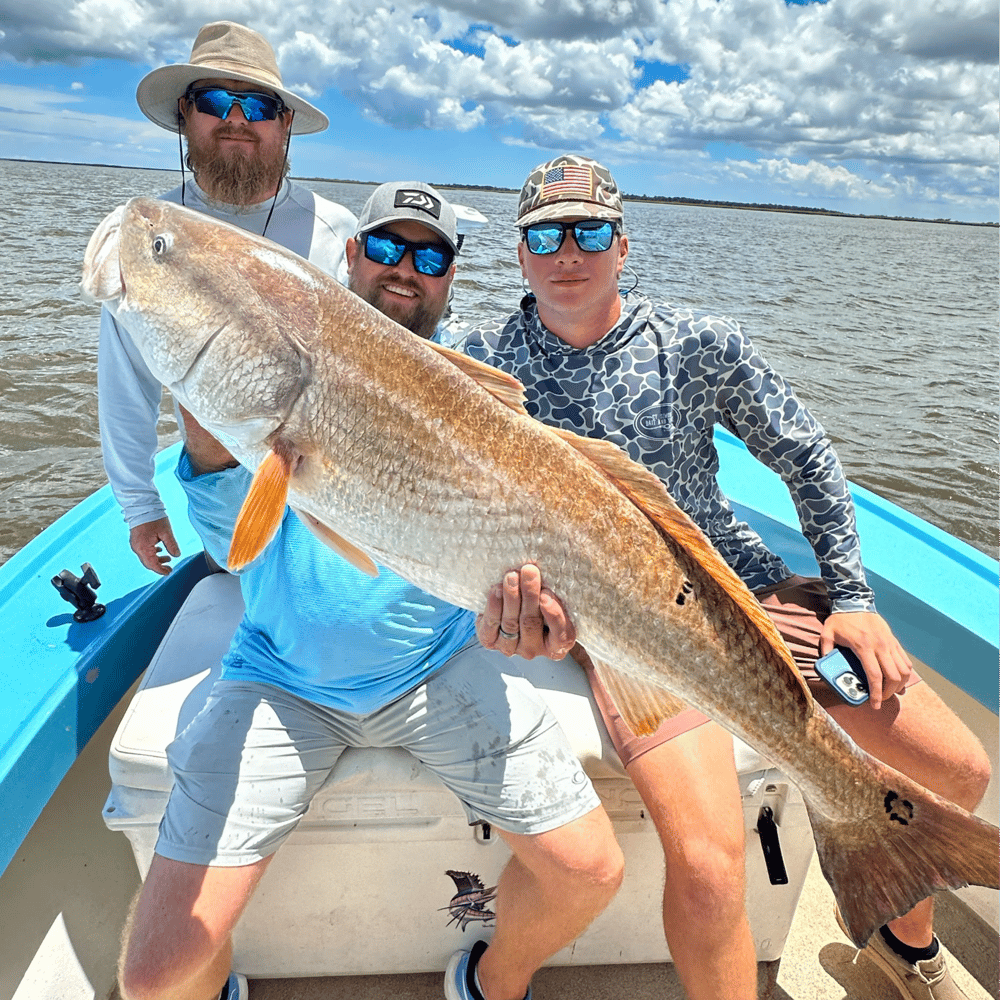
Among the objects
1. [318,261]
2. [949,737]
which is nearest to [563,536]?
[949,737]

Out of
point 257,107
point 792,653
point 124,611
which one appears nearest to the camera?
point 792,653

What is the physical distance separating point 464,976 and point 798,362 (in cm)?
1329

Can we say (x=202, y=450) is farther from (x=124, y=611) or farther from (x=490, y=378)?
(x=124, y=611)

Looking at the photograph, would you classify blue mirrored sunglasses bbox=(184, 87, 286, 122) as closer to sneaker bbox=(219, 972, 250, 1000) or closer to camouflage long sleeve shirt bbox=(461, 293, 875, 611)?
camouflage long sleeve shirt bbox=(461, 293, 875, 611)

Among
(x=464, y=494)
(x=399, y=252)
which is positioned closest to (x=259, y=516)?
(x=464, y=494)

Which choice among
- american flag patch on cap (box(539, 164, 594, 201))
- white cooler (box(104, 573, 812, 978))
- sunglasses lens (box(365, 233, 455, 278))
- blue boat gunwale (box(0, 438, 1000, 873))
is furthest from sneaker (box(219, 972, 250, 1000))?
american flag patch on cap (box(539, 164, 594, 201))

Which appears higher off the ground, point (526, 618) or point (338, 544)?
point (338, 544)

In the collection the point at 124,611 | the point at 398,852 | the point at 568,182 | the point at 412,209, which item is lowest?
the point at 398,852

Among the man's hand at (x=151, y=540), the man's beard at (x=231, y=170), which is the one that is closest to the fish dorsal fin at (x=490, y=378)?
the man's hand at (x=151, y=540)

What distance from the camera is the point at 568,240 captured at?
2.74 meters

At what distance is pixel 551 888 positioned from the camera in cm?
223

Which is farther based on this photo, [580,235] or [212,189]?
[212,189]

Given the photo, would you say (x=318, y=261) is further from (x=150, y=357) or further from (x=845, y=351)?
(x=845, y=351)

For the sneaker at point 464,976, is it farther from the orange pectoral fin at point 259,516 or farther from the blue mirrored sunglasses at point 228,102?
the blue mirrored sunglasses at point 228,102
